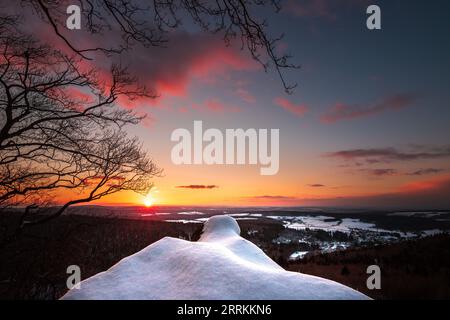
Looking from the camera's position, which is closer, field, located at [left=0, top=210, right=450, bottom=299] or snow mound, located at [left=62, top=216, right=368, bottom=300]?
snow mound, located at [left=62, top=216, right=368, bottom=300]

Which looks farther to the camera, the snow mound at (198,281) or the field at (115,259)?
the field at (115,259)

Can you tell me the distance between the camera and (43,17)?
423 centimetres

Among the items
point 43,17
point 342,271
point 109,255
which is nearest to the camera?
point 43,17

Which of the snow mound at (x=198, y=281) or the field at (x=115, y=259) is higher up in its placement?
the snow mound at (x=198, y=281)

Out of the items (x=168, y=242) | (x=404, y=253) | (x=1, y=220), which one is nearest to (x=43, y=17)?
(x=168, y=242)

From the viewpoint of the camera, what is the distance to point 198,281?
2.26 metres

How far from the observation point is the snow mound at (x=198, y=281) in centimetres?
207

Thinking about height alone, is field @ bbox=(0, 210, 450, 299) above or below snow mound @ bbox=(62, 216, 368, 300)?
below

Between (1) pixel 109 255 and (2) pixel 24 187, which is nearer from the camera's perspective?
(2) pixel 24 187

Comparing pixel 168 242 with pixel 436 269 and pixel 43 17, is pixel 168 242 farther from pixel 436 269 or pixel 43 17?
pixel 436 269

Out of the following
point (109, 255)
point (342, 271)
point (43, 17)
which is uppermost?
point (43, 17)

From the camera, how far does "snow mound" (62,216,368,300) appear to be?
2072 mm
